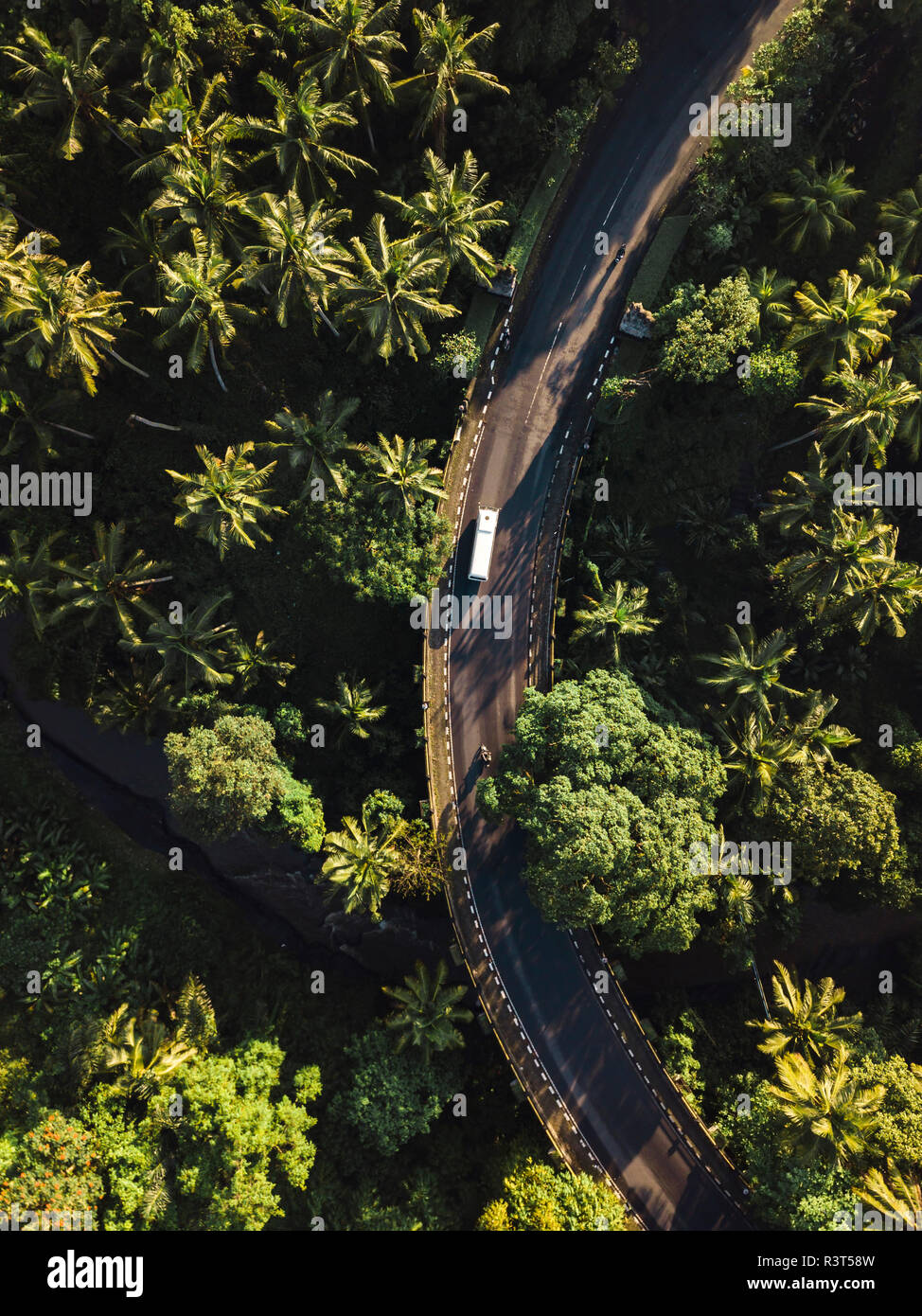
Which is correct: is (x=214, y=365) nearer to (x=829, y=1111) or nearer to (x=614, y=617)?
(x=614, y=617)

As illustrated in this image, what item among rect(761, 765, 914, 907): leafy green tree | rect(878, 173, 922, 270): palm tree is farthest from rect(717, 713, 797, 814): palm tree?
rect(878, 173, 922, 270): palm tree

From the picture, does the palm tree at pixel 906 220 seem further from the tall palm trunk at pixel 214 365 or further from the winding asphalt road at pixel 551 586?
the tall palm trunk at pixel 214 365

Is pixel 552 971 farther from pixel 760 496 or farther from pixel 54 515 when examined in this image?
pixel 54 515

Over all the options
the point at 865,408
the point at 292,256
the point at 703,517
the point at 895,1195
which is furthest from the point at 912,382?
the point at 895,1195

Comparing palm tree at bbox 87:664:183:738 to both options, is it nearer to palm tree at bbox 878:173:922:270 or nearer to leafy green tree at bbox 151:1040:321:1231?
leafy green tree at bbox 151:1040:321:1231

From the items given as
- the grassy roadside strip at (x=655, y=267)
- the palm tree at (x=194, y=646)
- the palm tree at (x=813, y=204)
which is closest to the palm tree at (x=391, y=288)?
the grassy roadside strip at (x=655, y=267)

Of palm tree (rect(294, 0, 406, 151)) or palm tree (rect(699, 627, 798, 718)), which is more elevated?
palm tree (rect(294, 0, 406, 151))
